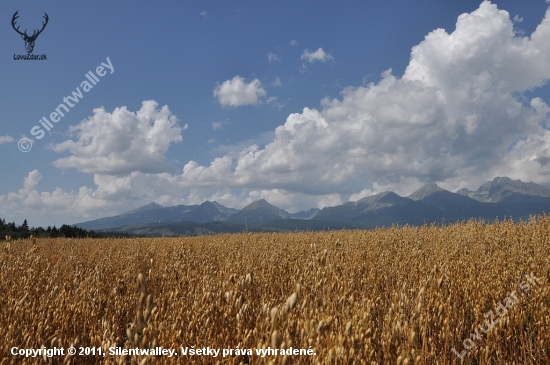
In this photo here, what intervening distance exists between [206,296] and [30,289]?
8.34 ft

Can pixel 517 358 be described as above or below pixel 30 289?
below

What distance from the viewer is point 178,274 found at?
13.1 feet

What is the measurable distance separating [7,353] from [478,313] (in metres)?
4.08

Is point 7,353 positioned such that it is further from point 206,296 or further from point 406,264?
point 406,264

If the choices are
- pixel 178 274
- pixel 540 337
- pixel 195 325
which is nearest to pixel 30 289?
pixel 178 274

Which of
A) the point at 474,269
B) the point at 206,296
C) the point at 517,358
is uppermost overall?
the point at 206,296

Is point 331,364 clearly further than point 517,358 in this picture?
No

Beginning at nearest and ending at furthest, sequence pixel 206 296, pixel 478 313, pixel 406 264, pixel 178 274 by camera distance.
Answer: pixel 206 296 → pixel 478 313 → pixel 178 274 → pixel 406 264

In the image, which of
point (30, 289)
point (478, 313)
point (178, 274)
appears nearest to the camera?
point (478, 313)

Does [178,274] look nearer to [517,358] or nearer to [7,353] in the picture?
[7,353]

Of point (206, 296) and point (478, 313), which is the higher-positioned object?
point (206, 296)

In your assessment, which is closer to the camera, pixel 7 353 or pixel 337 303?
pixel 7 353

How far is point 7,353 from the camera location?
221 cm

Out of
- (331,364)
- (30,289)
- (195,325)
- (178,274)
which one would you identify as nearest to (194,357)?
(195,325)
